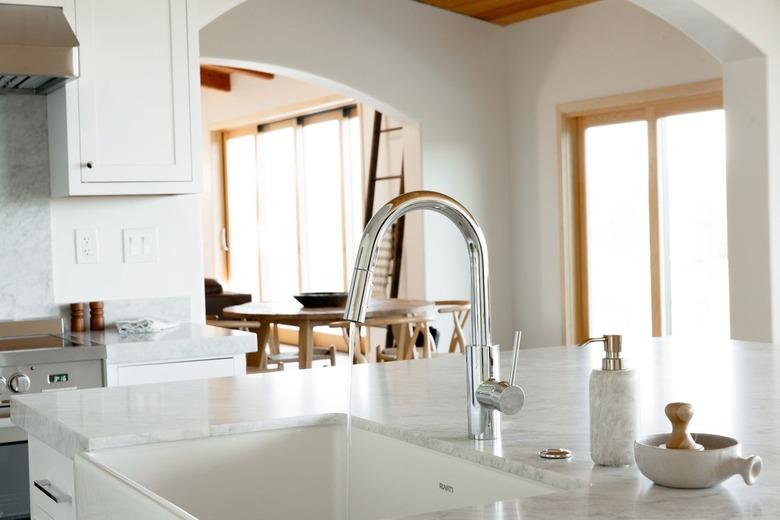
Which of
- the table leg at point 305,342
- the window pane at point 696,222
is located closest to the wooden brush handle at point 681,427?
the table leg at point 305,342

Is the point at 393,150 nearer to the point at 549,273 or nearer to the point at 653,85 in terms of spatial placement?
the point at 549,273

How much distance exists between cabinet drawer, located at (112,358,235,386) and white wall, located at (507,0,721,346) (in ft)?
13.8

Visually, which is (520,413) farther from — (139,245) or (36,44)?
(139,245)

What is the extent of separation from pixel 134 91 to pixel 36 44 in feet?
1.45

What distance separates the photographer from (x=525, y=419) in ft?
5.51

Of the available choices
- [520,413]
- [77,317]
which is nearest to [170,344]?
[77,317]

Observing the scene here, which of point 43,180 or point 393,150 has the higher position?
point 393,150

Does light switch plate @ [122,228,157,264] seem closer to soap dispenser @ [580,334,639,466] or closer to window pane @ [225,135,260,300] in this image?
soap dispenser @ [580,334,639,466]

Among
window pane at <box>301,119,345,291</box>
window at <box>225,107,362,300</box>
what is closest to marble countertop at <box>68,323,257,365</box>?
window at <box>225,107,362,300</box>

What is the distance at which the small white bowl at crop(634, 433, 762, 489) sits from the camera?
1.18 metres

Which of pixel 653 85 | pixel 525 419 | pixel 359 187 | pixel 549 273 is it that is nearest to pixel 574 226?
pixel 549 273

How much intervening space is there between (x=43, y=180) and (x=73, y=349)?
92cm

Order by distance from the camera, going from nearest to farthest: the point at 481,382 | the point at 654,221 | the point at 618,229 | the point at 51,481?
the point at 481,382 < the point at 51,481 < the point at 654,221 < the point at 618,229

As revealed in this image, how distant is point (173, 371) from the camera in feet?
11.2
